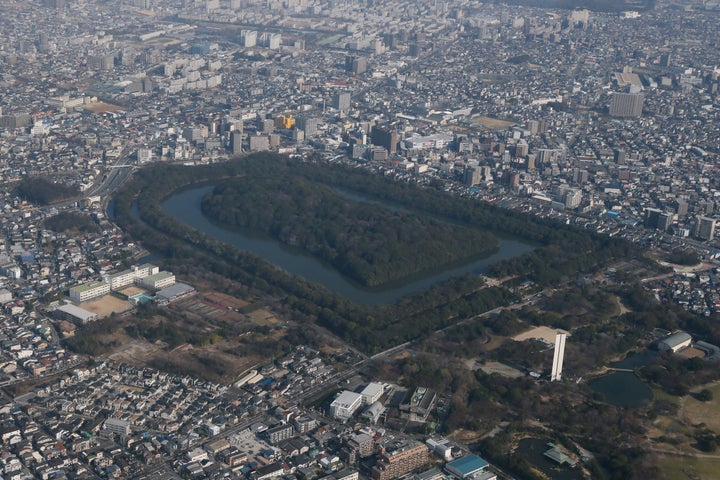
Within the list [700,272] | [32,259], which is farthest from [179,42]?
[700,272]

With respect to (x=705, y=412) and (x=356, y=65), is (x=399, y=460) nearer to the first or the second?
(x=705, y=412)

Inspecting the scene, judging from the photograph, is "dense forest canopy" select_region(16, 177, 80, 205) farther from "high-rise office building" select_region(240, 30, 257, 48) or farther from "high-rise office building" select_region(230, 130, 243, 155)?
"high-rise office building" select_region(240, 30, 257, 48)

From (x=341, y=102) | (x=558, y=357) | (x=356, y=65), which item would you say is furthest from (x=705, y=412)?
(x=356, y=65)

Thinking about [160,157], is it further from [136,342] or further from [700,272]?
[700,272]

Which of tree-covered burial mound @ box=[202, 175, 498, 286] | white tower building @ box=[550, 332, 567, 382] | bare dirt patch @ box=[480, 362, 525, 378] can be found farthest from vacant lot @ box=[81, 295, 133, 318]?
white tower building @ box=[550, 332, 567, 382]

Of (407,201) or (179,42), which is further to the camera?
(179,42)
